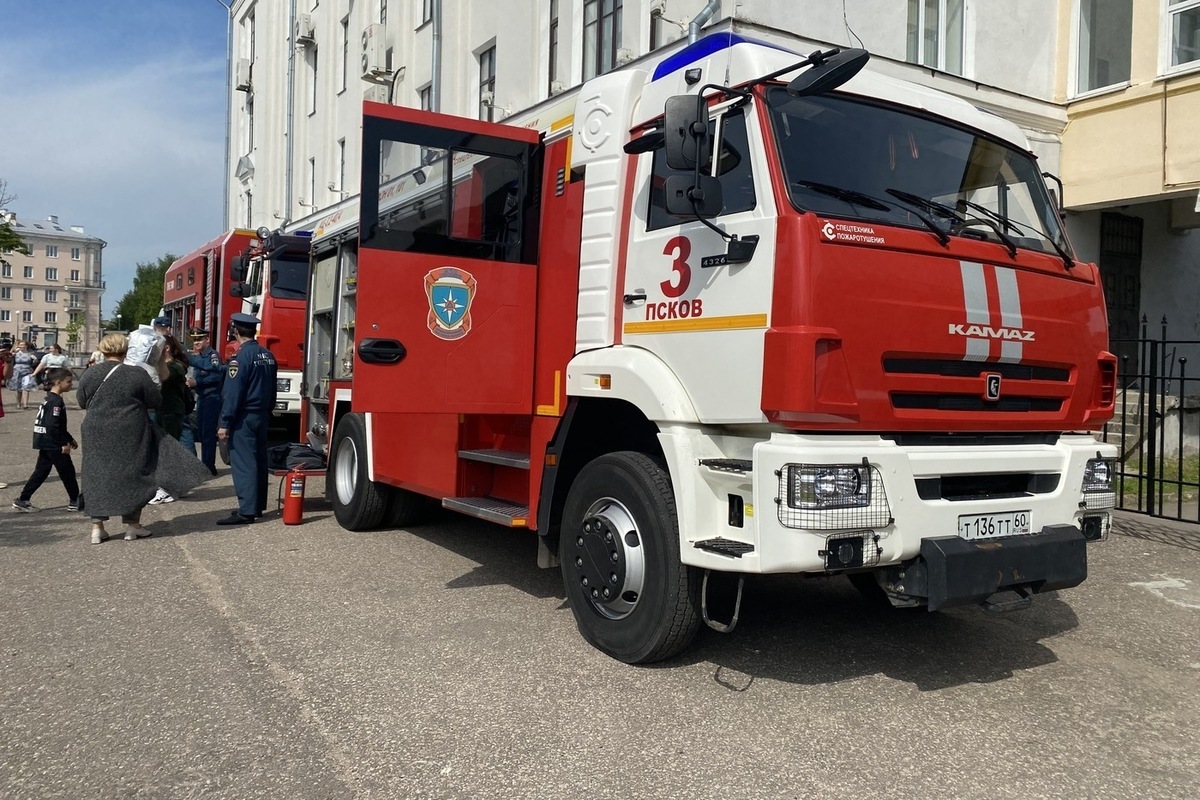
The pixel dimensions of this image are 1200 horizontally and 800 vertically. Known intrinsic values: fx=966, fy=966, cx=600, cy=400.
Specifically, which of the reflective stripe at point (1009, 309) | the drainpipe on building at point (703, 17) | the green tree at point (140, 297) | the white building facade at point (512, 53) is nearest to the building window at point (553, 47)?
the white building facade at point (512, 53)

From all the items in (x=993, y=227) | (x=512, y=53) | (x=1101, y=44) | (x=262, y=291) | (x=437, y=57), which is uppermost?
(x=437, y=57)

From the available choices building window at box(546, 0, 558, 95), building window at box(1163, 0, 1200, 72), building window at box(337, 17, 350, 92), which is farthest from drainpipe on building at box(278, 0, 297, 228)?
building window at box(1163, 0, 1200, 72)

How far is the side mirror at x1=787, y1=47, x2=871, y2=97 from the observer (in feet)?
12.7

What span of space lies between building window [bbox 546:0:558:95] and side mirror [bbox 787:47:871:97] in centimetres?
1073

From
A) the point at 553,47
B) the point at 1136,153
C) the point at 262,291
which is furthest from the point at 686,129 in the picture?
the point at 553,47

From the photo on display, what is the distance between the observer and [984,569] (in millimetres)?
3920

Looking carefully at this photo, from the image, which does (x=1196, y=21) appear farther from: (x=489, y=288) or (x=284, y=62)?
(x=284, y=62)

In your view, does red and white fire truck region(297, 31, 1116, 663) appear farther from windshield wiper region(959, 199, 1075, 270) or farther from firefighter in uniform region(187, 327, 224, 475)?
firefighter in uniform region(187, 327, 224, 475)

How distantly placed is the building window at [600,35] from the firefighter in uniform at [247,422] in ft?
21.5

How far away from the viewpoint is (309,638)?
487 centimetres

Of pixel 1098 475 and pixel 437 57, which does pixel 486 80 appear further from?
pixel 1098 475

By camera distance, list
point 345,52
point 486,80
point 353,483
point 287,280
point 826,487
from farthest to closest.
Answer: point 345,52, point 486,80, point 287,280, point 353,483, point 826,487

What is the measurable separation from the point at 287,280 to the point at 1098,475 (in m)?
10.7

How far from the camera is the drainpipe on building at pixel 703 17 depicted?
989 centimetres
